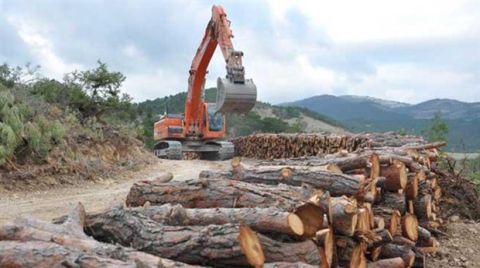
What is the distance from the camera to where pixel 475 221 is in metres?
9.17

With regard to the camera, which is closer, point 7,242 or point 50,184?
point 7,242

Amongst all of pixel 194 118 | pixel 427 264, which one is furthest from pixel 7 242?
pixel 194 118

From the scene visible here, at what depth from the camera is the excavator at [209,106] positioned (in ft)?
44.9

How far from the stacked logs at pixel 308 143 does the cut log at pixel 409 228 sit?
16.2 feet

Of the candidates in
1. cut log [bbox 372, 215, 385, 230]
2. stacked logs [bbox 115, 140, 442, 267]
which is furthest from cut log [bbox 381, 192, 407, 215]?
cut log [bbox 372, 215, 385, 230]

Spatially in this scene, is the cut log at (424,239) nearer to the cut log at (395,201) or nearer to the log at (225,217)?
the cut log at (395,201)

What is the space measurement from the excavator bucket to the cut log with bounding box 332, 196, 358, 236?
9102 millimetres

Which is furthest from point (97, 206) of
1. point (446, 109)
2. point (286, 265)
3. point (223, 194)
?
point (446, 109)

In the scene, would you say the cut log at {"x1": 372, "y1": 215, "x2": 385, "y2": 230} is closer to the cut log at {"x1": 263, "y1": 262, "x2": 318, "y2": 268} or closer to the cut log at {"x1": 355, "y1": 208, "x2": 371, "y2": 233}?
the cut log at {"x1": 355, "y1": 208, "x2": 371, "y2": 233}

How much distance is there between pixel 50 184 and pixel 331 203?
7.34m

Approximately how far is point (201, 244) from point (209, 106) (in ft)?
49.4

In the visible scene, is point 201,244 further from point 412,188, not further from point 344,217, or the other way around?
point 412,188

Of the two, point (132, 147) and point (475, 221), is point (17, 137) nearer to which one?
point (132, 147)

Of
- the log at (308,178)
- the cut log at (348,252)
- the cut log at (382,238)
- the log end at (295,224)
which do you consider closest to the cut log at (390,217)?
the log at (308,178)
